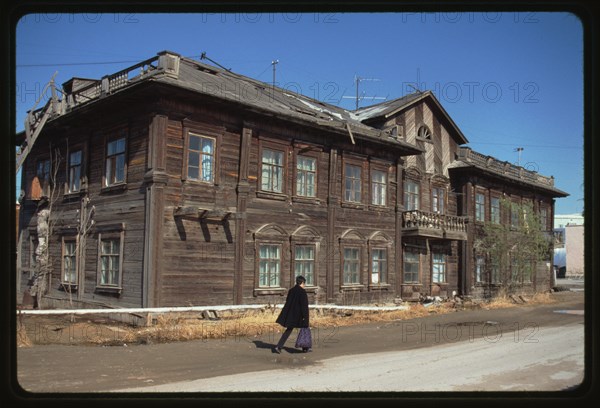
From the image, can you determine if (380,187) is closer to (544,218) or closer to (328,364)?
(328,364)

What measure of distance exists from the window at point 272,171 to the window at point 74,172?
6.51 m

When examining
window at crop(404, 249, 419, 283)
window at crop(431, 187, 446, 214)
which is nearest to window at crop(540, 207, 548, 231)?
window at crop(431, 187, 446, 214)

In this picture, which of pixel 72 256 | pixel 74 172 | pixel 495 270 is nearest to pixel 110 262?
pixel 72 256

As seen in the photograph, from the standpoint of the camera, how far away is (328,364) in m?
10.7

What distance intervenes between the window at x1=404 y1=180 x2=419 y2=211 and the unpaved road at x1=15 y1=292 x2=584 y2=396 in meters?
10.6

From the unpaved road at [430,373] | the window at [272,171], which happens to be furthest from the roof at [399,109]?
the unpaved road at [430,373]

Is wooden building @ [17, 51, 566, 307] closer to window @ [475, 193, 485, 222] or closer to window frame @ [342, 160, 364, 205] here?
window frame @ [342, 160, 364, 205]

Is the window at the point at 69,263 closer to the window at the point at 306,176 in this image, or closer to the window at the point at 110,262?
the window at the point at 110,262

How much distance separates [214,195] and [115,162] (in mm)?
3515

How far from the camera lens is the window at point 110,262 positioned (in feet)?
55.8
